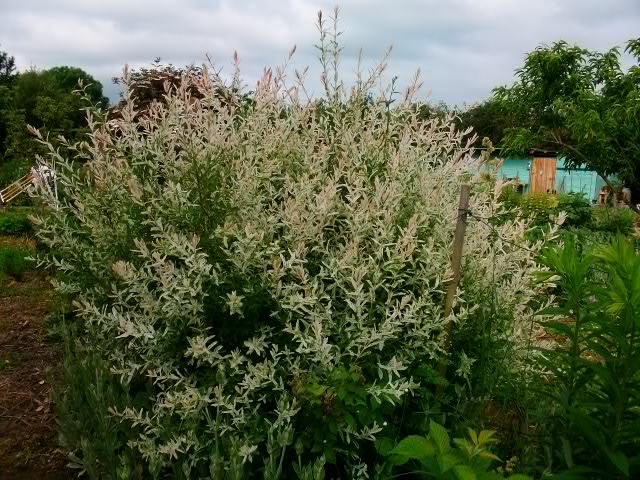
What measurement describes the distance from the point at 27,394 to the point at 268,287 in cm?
237

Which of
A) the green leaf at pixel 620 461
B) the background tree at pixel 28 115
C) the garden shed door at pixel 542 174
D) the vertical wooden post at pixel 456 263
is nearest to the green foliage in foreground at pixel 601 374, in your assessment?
the green leaf at pixel 620 461

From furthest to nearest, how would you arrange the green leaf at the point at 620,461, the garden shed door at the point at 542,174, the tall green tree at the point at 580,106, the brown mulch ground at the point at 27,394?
the garden shed door at the point at 542,174, the tall green tree at the point at 580,106, the brown mulch ground at the point at 27,394, the green leaf at the point at 620,461

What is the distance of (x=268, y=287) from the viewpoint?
9.05ft

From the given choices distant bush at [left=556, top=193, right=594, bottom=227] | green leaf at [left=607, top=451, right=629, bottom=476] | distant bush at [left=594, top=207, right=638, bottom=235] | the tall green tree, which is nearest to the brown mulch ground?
green leaf at [left=607, top=451, right=629, bottom=476]

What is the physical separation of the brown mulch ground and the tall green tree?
15501 millimetres

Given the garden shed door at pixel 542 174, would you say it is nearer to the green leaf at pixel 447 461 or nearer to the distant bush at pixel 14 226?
the distant bush at pixel 14 226

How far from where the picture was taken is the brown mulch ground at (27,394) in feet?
11.5

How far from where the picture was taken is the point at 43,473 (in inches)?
134

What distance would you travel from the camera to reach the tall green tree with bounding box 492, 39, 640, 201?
18.6 meters

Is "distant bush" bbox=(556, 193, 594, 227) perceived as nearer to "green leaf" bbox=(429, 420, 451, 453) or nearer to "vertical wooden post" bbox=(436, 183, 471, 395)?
"vertical wooden post" bbox=(436, 183, 471, 395)

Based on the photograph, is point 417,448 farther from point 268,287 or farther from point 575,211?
point 575,211

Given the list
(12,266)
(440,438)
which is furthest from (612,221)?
(440,438)

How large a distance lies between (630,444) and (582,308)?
524 millimetres

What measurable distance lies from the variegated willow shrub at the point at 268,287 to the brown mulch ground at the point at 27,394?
0.48 metres
